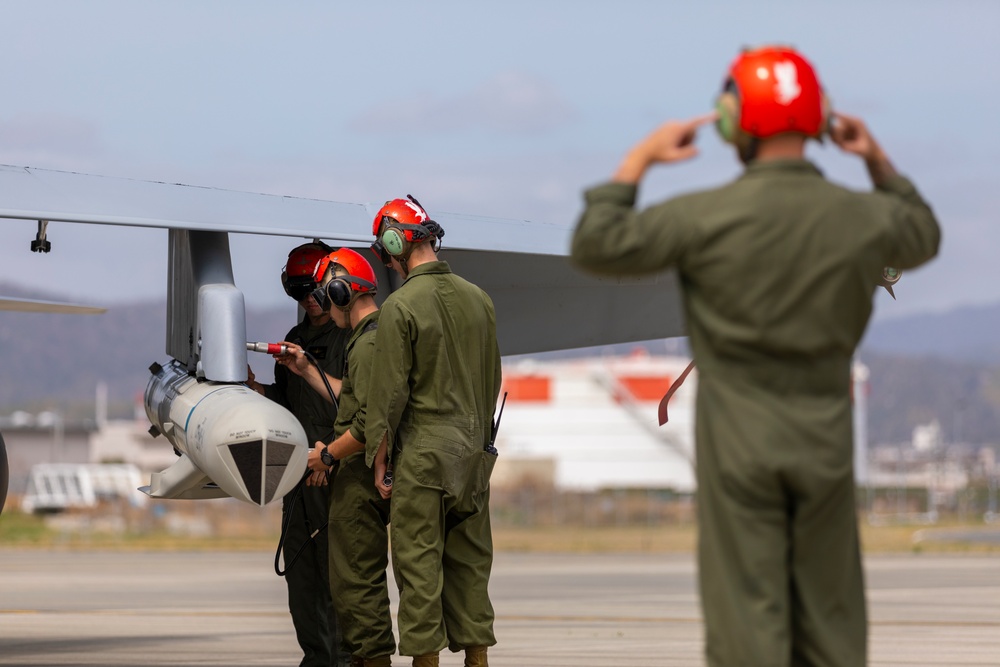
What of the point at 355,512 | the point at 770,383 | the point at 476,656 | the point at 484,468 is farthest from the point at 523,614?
the point at 770,383

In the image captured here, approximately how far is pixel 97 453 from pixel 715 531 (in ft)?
447

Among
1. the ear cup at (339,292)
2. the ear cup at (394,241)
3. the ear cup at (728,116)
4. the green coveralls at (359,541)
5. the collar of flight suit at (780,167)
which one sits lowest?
the green coveralls at (359,541)

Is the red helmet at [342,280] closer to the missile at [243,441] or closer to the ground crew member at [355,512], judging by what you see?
the ground crew member at [355,512]

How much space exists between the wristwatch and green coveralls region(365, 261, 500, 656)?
1.72 ft

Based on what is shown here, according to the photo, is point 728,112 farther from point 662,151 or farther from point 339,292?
point 339,292

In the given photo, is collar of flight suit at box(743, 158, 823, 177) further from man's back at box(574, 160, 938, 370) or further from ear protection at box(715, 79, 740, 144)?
ear protection at box(715, 79, 740, 144)

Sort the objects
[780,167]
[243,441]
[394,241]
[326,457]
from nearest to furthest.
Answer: [780,167], [243,441], [394,241], [326,457]

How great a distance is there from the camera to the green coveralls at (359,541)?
24.2 ft

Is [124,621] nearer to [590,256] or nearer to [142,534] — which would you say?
[590,256]

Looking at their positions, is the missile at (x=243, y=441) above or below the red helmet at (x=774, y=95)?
below

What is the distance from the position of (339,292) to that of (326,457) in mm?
834

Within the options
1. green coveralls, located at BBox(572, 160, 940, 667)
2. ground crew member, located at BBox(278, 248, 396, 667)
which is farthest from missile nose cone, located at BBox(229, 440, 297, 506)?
green coveralls, located at BBox(572, 160, 940, 667)

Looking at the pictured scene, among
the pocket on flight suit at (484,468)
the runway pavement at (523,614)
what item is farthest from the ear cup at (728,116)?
the runway pavement at (523,614)

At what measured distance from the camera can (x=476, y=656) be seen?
7.09m
